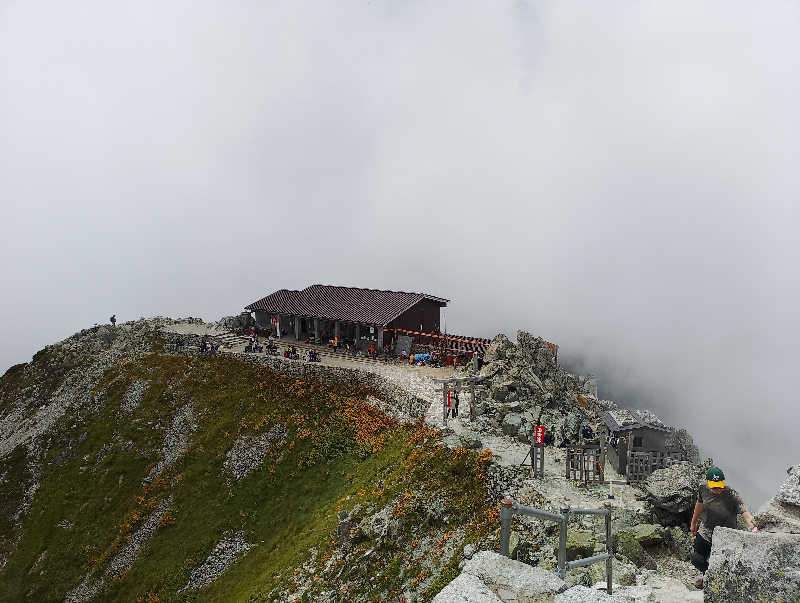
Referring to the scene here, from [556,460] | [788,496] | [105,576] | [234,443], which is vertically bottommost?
[105,576]

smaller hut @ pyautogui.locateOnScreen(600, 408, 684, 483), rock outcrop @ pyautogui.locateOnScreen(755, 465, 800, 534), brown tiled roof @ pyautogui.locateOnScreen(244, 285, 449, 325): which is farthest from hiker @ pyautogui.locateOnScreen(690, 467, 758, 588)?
brown tiled roof @ pyautogui.locateOnScreen(244, 285, 449, 325)

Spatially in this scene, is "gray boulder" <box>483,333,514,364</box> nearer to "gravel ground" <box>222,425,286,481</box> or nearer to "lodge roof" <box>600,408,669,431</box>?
"lodge roof" <box>600,408,669,431</box>

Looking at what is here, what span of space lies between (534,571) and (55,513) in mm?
52495

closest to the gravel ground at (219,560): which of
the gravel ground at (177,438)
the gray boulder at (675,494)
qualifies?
the gravel ground at (177,438)

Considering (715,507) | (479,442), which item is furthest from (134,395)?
(715,507)

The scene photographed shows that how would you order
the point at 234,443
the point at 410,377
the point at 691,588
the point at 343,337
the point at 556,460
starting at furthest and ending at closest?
the point at 343,337 → the point at 410,377 → the point at 234,443 → the point at 556,460 → the point at 691,588

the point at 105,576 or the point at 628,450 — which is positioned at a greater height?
the point at 628,450

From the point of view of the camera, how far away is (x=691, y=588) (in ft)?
57.0

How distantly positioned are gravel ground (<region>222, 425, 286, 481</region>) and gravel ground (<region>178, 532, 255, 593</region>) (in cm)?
577

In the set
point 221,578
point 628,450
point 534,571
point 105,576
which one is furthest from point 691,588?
point 105,576

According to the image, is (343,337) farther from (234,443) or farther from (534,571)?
(534,571)

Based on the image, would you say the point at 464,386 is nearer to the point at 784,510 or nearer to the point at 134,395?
the point at 784,510

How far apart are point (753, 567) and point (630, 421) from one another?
24936 millimetres

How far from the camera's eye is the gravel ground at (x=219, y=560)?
3459 cm
